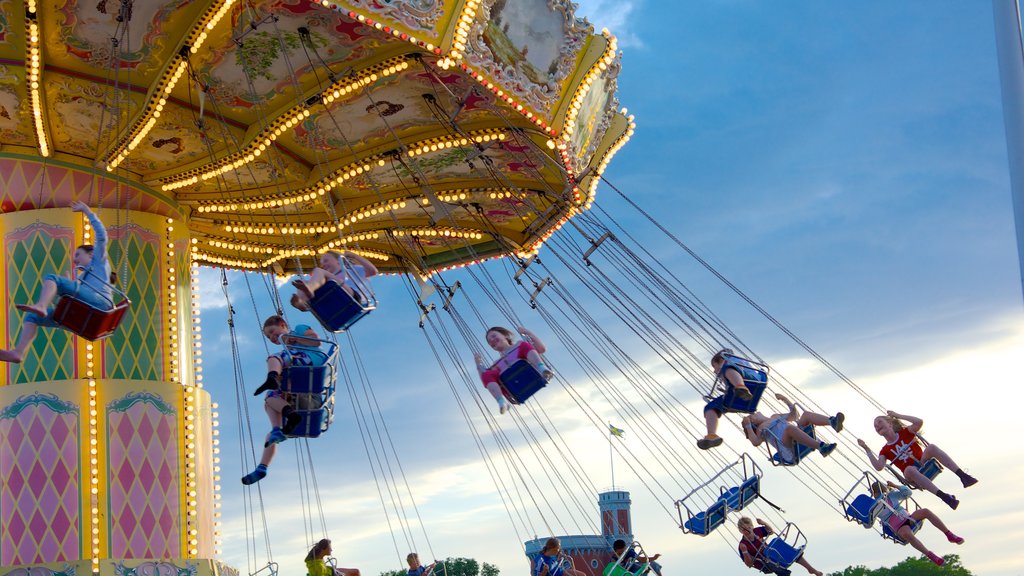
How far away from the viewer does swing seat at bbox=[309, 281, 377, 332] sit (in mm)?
10805

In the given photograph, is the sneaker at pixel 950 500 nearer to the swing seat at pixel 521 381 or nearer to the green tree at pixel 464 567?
the swing seat at pixel 521 381

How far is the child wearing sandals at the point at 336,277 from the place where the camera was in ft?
35.5

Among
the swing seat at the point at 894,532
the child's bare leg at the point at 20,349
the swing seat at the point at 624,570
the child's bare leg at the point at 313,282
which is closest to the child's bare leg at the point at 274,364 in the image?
the child's bare leg at the point at 313,282

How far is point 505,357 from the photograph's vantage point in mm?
12031

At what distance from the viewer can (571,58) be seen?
43.4ft

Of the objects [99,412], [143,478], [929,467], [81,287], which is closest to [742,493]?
[929,467]

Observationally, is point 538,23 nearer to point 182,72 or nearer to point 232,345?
point 182,72

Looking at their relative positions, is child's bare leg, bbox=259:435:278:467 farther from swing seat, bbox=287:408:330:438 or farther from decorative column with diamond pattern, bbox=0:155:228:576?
decorative column with diamond pattern, bbox=0:155:228:576

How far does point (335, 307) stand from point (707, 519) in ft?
15.9

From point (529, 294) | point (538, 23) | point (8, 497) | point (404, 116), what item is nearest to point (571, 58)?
point (538, 23)

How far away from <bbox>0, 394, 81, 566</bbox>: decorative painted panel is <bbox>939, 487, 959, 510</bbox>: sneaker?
29.4 ft

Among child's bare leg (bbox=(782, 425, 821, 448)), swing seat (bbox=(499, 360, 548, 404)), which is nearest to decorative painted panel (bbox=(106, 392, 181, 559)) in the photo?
swing seat (bbox=(499, 360, 548, 404))

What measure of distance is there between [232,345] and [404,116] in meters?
4.21

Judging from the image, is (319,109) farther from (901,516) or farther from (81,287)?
(901,516)
